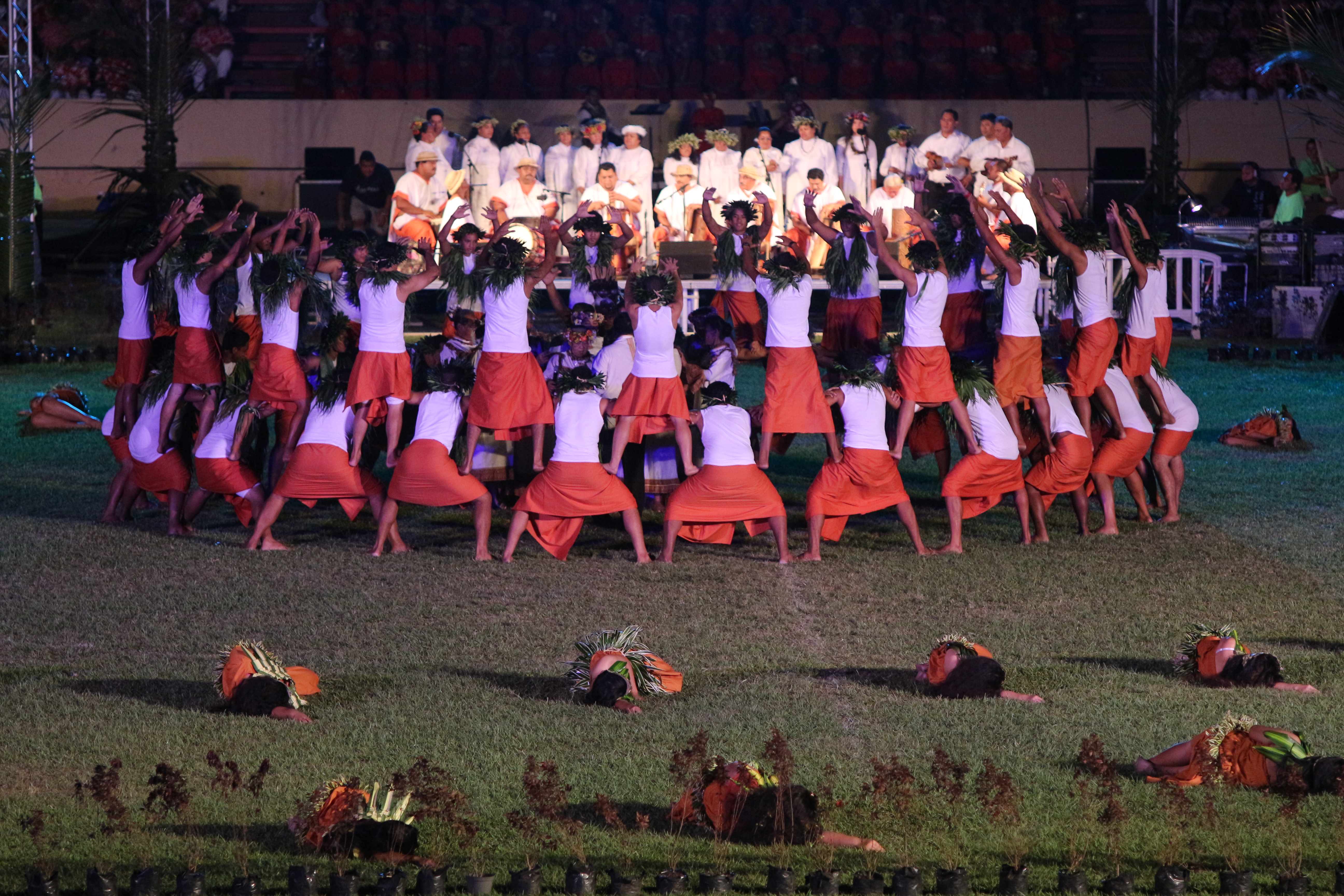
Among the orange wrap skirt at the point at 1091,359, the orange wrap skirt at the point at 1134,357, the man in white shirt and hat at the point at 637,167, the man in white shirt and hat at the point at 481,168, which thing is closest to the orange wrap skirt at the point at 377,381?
the orange wrap skirt at the point at 1091,359

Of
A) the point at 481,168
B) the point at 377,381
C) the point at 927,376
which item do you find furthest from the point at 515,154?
the point at 927,376

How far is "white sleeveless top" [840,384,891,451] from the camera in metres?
9.16

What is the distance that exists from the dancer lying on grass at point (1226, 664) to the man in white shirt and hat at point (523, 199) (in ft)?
39.5

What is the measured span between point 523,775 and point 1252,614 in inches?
163

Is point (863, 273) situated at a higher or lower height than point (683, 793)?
higher

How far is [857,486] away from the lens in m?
9.20

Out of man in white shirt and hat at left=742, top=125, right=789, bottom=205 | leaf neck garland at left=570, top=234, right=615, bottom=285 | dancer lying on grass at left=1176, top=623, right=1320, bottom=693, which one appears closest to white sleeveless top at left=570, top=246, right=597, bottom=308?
leaf neck garland at left=570, top=234, right=615, bottom=285

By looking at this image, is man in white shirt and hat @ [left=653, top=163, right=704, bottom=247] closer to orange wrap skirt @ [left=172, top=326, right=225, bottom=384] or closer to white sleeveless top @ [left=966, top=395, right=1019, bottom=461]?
orange wrap skirt @ [left=172, top=326, right=225, bottom=384]

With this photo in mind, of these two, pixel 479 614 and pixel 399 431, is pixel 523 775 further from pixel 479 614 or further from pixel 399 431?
pixel 399 431

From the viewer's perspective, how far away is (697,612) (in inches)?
319

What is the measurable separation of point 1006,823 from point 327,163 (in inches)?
683

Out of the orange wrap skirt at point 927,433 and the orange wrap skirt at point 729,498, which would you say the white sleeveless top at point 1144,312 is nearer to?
the orange wrap skirt at point 927,433

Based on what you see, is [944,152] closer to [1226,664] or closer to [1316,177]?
[1316,177]

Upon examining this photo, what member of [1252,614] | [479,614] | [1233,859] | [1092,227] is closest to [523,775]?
[1233,859]
